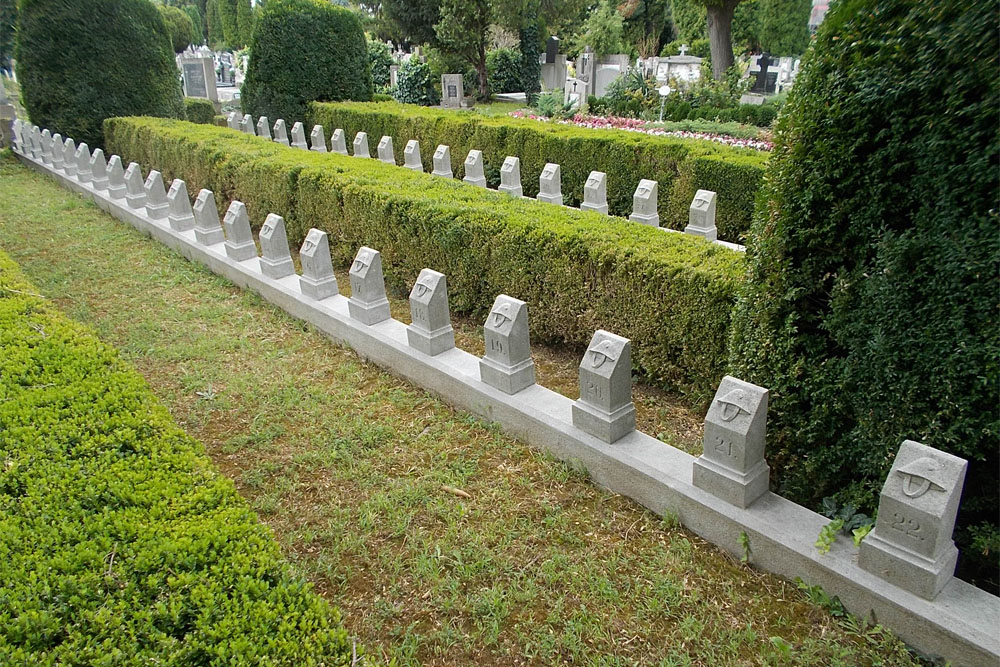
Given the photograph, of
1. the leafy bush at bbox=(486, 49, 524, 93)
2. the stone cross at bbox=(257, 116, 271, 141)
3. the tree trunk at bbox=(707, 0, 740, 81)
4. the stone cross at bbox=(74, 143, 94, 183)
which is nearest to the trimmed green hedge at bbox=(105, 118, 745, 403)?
the stone cross at bbox=(74, 143, 94, 183)

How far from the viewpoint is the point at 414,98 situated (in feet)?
87.3

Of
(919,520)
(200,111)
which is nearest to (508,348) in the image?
(919,520)

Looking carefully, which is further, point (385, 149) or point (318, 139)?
point (318, 139)

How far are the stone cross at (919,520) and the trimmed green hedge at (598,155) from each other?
5095mm

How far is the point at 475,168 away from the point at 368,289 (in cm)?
600

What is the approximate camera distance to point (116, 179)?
10719 millimetres

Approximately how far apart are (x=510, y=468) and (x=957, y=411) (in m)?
2.47

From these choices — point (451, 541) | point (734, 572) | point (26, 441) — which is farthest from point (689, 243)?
point (26, 441)

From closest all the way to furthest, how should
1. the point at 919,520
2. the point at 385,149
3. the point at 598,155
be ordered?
the point at 919,520 → the point at 598,155 → the point at 385,149

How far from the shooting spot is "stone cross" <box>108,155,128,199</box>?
10617 mm

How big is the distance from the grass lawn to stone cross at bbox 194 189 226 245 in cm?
215

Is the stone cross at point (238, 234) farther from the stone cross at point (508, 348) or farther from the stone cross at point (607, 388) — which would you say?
the stone cross at point (607, 388)

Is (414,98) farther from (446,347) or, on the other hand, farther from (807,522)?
(807,522)

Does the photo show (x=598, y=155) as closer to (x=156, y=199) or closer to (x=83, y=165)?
(x=156, y=199)
